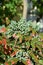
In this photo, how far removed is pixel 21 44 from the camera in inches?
136

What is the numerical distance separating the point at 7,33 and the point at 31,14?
548 centimetres

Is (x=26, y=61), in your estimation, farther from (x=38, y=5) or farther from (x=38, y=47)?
(x=38, y=5)

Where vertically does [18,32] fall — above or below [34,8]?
above

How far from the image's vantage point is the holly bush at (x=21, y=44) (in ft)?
10.7

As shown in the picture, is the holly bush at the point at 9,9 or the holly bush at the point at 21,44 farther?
the holly bush at the point at 9,9

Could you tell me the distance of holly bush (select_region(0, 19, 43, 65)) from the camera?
3.27m

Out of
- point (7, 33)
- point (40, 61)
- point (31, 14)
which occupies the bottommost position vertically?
point (31, 14)

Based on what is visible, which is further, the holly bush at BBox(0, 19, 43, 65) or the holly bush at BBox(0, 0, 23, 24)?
the holly bush at BBox(0, 0, 23, 24)

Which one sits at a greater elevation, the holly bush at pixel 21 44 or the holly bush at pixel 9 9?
the holly bush at pixel 21 44

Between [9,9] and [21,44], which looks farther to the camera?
[9,9]

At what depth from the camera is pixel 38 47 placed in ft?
11.0

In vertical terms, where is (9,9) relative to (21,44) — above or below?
below

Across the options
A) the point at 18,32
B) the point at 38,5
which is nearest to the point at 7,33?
the point at 18,32

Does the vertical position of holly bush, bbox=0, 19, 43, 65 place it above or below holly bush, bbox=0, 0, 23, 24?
above
